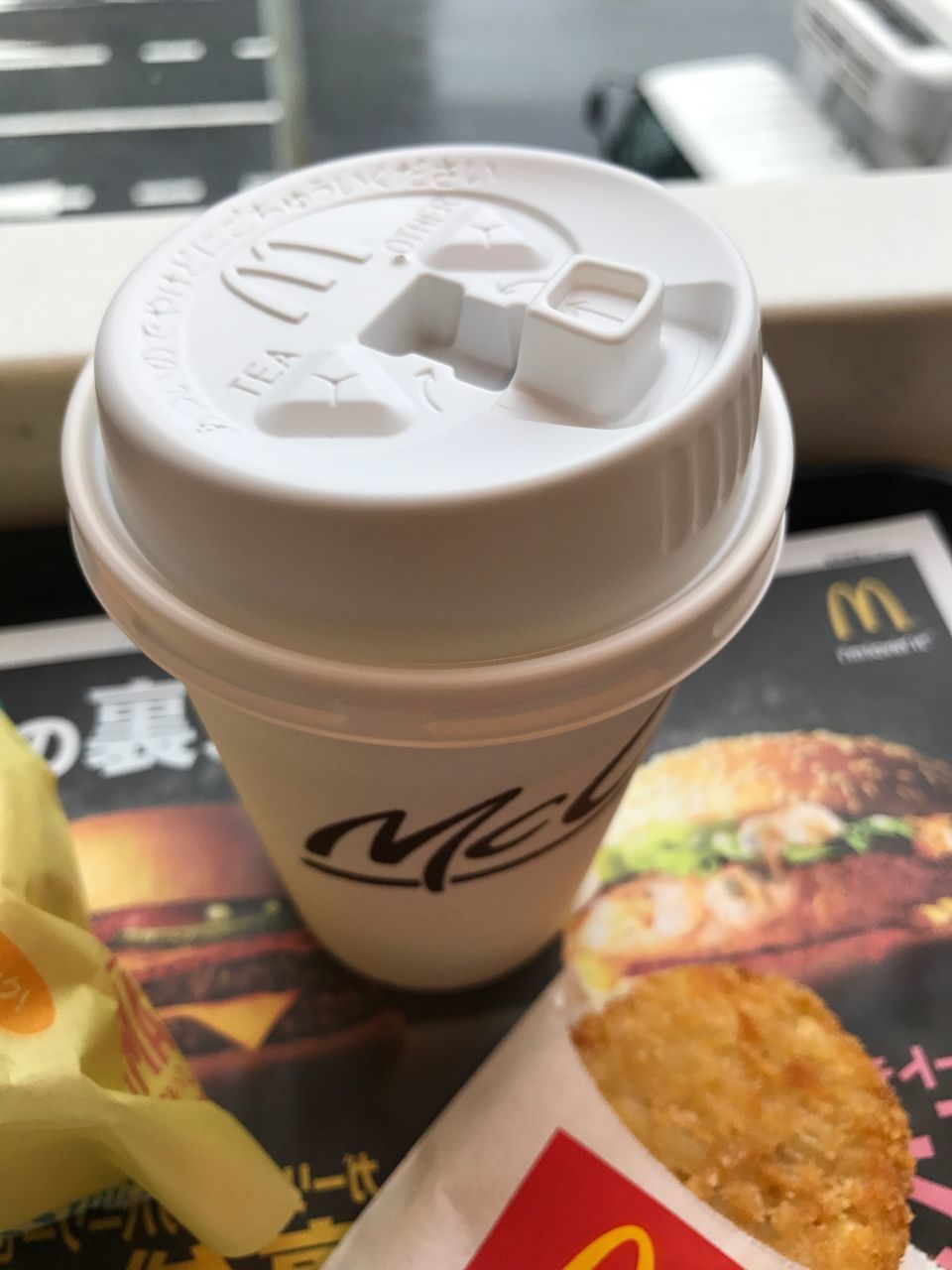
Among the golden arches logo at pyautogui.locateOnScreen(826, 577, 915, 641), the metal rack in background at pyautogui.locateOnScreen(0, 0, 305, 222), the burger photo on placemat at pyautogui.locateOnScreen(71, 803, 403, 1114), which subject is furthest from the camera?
the metal rack in background at pyautogui.locateOnScreen(0, 0, 305, 222)

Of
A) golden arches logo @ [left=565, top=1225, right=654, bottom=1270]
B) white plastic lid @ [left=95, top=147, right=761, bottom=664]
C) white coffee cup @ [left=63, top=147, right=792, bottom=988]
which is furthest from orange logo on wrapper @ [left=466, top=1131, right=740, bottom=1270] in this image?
white plastic lid @ [left=95, top=147, right=761, bottom=664]

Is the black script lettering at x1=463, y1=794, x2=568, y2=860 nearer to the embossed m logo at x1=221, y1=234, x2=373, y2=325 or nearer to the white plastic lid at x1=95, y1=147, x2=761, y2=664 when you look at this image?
the white plastic lid at x1=95, y1=147, x2=761, y2=664

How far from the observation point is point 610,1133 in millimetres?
484

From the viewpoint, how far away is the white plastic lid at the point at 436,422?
1.04ft

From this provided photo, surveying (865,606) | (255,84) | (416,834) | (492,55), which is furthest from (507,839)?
(492,55)

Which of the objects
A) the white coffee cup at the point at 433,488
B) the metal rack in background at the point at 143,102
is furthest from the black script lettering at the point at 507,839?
the metal rack in background at the point at 143,102

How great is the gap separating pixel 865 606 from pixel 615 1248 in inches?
16.7

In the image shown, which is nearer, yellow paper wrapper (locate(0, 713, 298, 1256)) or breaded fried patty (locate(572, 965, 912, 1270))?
yellow paper wrapper (locate(0, 713, 298, 1256))

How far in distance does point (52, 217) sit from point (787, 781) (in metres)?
0.66

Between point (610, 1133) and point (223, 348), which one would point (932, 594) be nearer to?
point (610, 1133)

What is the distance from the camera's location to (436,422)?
0.34 metres

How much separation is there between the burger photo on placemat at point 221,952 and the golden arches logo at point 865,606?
382 millimetres

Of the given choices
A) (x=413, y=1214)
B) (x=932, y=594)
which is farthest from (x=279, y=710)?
(x=932, y=594)

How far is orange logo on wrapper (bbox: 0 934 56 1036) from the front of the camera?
14.0 inches
